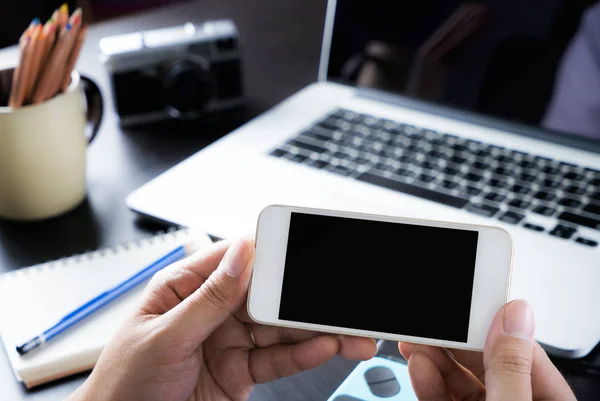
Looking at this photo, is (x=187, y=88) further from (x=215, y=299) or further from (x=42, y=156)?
(x=215, y=299)

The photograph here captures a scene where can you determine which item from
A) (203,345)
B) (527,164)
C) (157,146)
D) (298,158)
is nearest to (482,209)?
(527,164)

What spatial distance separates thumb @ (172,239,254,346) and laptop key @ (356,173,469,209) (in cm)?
29

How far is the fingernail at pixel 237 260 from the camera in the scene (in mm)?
467

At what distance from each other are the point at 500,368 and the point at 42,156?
493 millimetres

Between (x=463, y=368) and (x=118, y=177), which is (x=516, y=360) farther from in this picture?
(x=118, y=177)

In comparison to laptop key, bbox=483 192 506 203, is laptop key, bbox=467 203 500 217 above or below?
below

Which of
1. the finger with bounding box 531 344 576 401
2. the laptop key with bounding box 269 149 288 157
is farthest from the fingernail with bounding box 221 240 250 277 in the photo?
the laptop key with bounding box 269 149 288 157

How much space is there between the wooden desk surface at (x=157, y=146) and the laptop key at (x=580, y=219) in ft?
0.68

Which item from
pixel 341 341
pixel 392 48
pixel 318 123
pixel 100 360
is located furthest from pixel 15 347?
pixel 392 48

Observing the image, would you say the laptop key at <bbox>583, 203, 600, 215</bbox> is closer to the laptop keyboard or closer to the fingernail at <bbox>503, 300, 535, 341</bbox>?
the laptop keyboard

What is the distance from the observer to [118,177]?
0.78 m

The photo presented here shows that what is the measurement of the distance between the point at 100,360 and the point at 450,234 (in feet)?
0.94

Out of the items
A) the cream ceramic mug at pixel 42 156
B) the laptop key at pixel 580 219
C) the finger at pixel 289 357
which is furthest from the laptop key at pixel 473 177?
the cream ceramic mug at pixel 42 156

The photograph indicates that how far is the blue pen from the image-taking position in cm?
51
